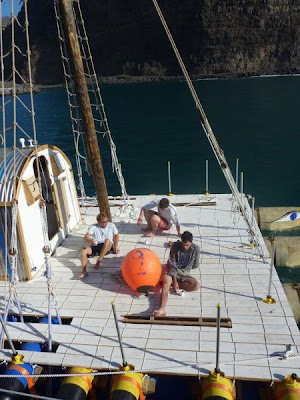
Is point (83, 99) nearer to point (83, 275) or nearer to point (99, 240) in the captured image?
point (99, 240)

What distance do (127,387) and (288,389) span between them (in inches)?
122

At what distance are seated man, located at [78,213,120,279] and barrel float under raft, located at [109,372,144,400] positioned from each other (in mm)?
4071

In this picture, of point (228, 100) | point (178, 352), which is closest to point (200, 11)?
point (228, 100)

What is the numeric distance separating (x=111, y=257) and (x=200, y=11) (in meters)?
103

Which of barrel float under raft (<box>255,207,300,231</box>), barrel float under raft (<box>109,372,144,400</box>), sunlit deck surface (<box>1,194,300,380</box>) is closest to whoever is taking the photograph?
barrel float under raft (<box>109,372,144,400</box>)

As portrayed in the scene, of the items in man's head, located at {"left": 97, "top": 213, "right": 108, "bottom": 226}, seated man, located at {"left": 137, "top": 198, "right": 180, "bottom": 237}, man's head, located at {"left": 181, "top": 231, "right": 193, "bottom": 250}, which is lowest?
man's head, located at {"left": 181, "top": 231, "right": 193, "bottom": 250}

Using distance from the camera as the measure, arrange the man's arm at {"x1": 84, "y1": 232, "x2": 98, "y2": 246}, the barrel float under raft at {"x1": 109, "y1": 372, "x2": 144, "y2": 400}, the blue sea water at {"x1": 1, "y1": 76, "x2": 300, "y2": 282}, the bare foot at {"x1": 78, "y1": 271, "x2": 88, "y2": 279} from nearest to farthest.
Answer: the barrel float under raft at {"x1": 109, "y1": 372, "x2": 144, "y2": 400} → the bare foot at {"x1": 78, "y1": 271, "x2": 88, "y2": 279} → the man's arm at {"x1": 84, "y1": 232, "x2": 98, "y2": 246} → the blue sea water at {"x1": 1, "y1": 76, "x2": 300, "y2": 282}

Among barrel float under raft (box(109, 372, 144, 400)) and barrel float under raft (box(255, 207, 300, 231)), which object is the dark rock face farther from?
barrel float under raft (box(109, 372, 144, 400))

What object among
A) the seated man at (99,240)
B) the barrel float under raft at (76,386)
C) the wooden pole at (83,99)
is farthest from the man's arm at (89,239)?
the barrel float under raft at (76,386)

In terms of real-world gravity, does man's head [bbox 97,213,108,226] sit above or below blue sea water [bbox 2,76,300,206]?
below

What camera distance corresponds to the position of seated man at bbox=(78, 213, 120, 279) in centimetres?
1153

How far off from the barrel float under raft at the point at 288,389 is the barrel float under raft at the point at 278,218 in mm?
10533

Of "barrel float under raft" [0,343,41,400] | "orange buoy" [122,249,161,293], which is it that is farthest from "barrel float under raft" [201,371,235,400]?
"barrel float under raft" [0,343,41,400]

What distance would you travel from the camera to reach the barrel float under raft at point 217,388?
7.32 meters
